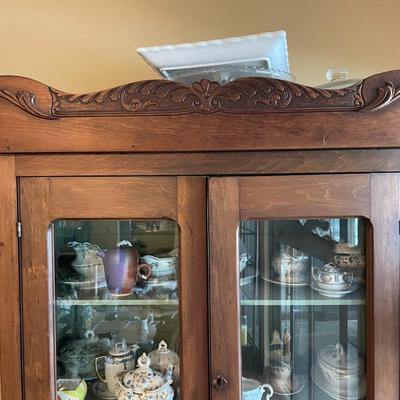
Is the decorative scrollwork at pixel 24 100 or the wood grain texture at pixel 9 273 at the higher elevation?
the decorative scrollwork at pixel 24 100

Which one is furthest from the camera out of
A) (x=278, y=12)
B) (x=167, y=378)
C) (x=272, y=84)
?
(x=278, y=12)

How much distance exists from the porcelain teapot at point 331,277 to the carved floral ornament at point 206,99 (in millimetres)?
349

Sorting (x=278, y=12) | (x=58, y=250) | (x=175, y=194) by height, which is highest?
(x=278, y=12)

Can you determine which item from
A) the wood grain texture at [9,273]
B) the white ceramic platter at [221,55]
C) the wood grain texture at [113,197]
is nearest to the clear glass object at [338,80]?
the white ceramic platter at [221,55]

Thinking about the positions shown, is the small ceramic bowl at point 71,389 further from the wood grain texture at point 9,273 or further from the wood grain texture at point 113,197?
the wood grain texture at point 113,197

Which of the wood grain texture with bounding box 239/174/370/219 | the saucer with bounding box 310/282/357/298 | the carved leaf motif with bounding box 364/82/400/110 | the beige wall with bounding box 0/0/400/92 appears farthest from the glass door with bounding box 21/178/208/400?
the beige wall with bounding box 0/0/400/92

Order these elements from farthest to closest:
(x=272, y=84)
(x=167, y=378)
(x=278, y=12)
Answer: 1. (x=278, y=12)
2. (x=167, y=378)
3. (x=272, y=84)

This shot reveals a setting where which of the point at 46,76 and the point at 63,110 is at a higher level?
the point at 46,76

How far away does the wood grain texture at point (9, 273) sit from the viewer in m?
0.91

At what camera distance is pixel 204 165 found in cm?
89

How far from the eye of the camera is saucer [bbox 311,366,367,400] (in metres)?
0.92

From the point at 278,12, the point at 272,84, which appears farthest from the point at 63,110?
the point at 278,12

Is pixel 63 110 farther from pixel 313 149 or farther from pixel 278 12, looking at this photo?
pixel 278 12

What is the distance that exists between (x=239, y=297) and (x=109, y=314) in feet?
1.04
